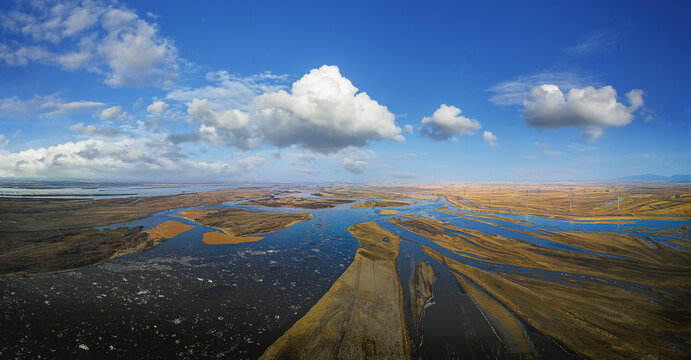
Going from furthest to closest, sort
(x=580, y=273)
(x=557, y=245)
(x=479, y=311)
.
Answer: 1. (x=557, y=245)
2. (x=580, y=273)
3. (x=479, y=311)

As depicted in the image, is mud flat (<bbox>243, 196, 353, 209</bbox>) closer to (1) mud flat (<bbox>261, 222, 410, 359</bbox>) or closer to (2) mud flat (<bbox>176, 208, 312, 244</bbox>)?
(2) mud flat (<bbox>176, 208, 312, 244</bbox>)

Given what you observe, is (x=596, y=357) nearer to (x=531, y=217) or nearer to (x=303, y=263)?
(x=303, y=263)

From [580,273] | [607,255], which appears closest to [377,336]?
[580,273]

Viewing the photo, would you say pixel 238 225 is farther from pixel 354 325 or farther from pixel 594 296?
pixel 594 296

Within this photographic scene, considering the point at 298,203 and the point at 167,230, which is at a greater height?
the point at 298,203

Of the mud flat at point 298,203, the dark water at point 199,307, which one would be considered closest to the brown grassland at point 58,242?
the dark water at point 199,307

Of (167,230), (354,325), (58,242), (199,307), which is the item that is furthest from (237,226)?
(354,325)
